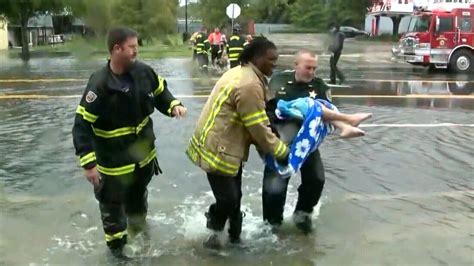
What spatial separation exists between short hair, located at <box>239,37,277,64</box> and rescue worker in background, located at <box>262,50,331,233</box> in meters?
0.48

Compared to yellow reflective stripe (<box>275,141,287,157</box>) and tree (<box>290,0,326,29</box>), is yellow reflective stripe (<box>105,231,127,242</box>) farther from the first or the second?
tree (<box>290,0,326,29</box>)

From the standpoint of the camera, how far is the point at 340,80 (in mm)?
17891

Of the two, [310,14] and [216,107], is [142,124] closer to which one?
[216,107]

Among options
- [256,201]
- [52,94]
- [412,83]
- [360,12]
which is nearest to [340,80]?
[412,83]

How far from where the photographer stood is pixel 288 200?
6.35 metres

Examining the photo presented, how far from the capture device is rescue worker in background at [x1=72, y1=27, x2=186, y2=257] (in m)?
4.45

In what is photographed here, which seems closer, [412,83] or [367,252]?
[367,252]

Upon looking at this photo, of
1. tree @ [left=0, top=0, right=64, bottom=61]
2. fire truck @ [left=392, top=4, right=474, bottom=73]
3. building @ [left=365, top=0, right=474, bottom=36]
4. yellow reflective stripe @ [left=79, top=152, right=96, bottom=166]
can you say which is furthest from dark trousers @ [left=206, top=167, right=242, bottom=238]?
building @ [left=365, top=0, right=474, bottom=36]

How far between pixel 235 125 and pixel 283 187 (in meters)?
0.91

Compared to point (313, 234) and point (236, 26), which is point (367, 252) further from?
point (236, 26)

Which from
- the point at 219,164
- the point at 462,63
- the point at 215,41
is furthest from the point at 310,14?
the point at 219,164

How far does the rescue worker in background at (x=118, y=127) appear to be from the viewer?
14.6 feet

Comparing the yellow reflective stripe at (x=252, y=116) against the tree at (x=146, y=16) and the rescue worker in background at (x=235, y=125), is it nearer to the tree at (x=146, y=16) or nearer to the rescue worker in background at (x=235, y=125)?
the rescue worker in background at (x=235, y=125)

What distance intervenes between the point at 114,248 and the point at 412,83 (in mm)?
15161
